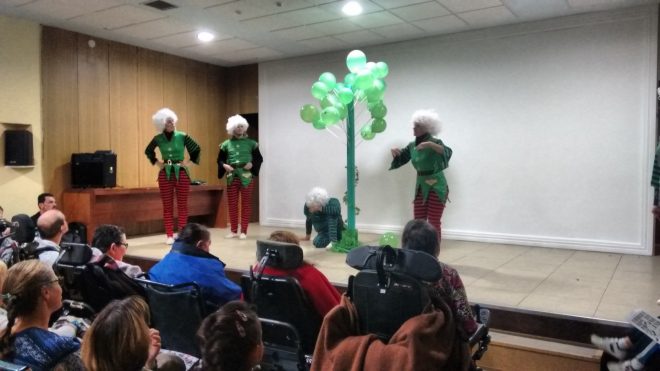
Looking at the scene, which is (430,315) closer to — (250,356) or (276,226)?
(250,356)

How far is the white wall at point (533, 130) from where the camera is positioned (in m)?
5.19

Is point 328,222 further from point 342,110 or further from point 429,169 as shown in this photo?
point 429,169

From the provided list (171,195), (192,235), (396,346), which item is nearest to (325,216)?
(171,195)

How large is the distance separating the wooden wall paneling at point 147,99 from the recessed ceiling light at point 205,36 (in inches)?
40.6

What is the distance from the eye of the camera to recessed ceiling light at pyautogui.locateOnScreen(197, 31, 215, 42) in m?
6.11

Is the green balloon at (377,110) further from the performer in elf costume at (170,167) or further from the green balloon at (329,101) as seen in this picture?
the performer in elf costume at (170,167)

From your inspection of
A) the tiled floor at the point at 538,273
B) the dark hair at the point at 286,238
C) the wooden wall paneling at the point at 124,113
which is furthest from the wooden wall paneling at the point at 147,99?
the dark hair at the point at 286,238

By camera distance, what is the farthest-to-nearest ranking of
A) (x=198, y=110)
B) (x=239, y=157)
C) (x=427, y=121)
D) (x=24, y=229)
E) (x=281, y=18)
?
(x=198, y=110)
(x=239, y=157)
(x=281, y=18)
(x=427, y=121)
(x=24, y=229)

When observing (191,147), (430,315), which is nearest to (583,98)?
(191,147)

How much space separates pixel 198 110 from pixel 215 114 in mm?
343

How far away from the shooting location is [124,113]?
6738 millimetres

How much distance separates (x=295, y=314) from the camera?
2.25m

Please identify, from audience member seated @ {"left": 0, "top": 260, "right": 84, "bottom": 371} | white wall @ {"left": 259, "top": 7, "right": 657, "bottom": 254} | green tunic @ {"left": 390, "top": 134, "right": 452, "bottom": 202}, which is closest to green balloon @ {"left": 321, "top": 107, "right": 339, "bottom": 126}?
green tunic @ {"left": 390, "top": 134, "right": 452, "bottom": 202}

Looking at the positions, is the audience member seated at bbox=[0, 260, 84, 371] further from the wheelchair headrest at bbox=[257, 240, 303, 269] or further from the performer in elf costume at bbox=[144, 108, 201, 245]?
the performer in elf costume at bbox=[144, 108, 201, 245]
